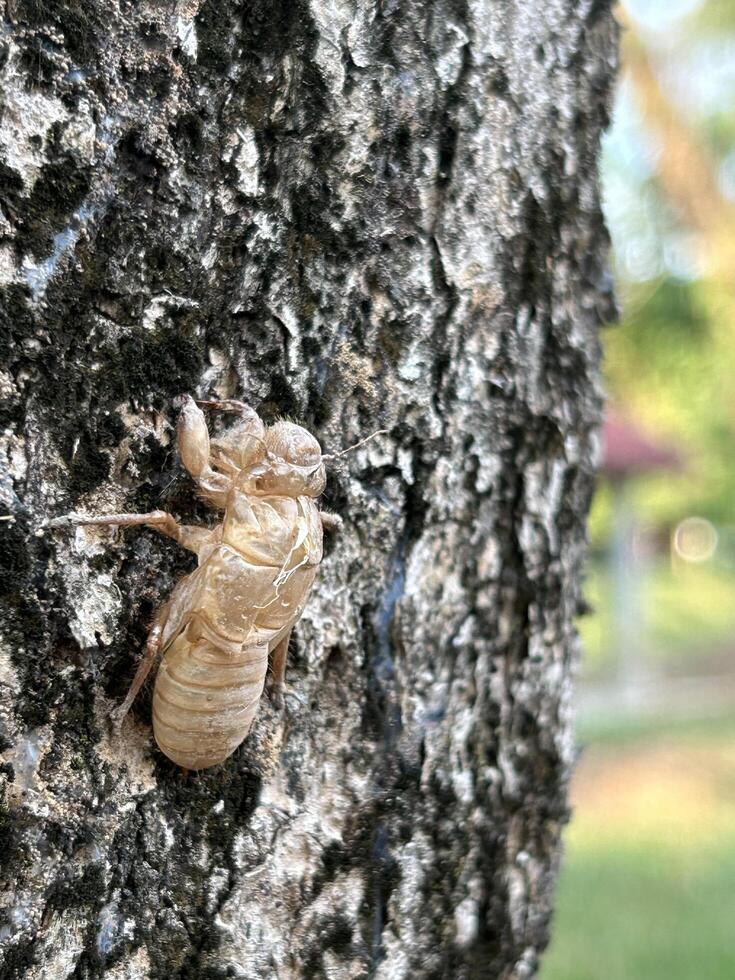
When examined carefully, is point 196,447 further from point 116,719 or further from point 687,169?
point 687,169

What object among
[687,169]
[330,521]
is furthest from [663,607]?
[330,521]

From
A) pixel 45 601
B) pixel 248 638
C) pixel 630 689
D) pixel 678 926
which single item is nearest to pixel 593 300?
pixel 248 638

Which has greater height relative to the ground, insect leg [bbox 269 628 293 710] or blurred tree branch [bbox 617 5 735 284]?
blurred tree branch [bbox 617 5 735 284]

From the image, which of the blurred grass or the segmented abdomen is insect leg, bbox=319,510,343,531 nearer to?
the segmented abdomen

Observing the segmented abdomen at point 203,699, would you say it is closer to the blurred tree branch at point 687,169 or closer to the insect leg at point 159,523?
the insect leg at point 159,523

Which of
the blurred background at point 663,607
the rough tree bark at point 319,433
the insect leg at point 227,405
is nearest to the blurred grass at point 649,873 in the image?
the blurred background at point 663,607

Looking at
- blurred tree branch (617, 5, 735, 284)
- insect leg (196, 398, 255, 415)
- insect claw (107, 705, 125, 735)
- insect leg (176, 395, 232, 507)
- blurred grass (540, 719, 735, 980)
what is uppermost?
blurred tree branch (617, 5, 735, 284)

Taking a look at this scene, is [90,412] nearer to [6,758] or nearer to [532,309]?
[6,758]

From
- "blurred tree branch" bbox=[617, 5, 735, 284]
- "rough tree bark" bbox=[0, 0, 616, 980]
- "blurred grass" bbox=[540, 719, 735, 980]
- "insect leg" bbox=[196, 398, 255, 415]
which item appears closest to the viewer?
"rough tree bark" bbox=[0, 0, 616, 980]

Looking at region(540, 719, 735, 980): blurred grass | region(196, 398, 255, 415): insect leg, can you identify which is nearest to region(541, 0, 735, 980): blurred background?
region(540, 719, 735, 980): blurred grass
